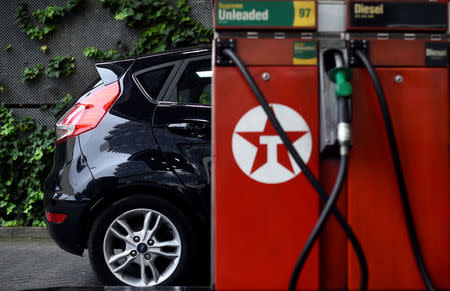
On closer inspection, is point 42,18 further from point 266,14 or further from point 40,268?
point 266,14

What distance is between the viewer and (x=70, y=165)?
348cm

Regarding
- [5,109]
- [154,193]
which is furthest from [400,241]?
[5,109]

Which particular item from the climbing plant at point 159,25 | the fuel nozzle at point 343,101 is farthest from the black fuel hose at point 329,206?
the climbing plant at point 159,25

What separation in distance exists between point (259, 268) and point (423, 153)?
2.52 ft

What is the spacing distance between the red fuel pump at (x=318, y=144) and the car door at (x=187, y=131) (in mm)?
1380

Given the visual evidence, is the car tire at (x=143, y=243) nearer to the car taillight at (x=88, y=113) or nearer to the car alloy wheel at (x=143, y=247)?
the car alloy wheel at (x=143, y=247)

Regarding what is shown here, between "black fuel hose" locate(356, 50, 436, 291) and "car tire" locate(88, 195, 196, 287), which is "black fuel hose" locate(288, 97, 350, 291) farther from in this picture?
"car tire" locate(88, 195, 196, 287)

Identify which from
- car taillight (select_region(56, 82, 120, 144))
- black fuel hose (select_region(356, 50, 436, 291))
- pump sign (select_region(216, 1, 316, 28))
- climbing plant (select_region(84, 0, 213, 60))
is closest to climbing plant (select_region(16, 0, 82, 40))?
climbing plant (select_region(84, 0, 213, 60))

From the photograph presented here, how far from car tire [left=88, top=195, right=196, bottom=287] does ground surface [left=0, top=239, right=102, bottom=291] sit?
19.7 inches

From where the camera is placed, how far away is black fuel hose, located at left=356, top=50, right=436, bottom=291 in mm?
1897

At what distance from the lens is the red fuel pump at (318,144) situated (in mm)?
1996

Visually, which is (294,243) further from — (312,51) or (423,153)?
(312,51)

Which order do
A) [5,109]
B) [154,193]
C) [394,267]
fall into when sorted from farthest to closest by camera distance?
[5,109], [154,193], [394,267]

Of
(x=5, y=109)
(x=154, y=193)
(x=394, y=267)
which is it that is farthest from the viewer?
(x=5, y=109)
